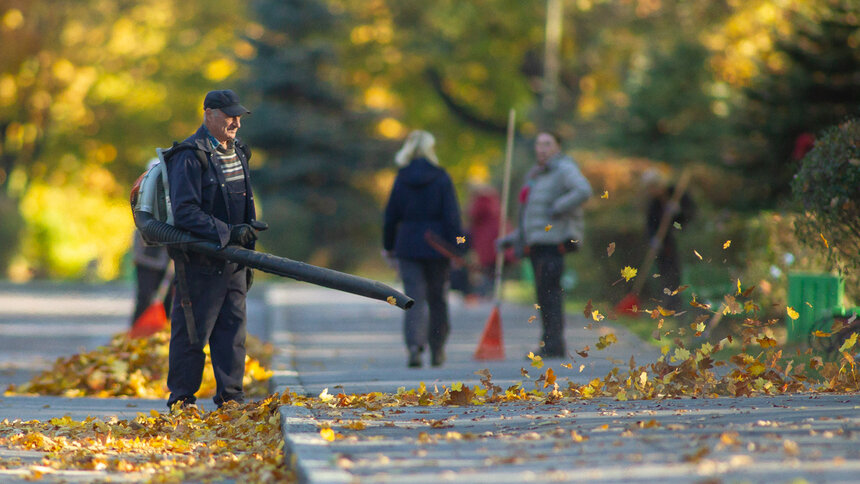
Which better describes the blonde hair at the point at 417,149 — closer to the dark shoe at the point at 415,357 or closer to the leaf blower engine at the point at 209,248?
the dark shoe at the point at 415,357

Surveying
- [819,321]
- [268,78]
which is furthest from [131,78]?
[819,321]

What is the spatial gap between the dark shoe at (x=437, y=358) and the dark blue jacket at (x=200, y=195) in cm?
314

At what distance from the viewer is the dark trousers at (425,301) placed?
33.8 feet

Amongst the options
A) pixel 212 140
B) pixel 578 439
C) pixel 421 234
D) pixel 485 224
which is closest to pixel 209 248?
pixel 212 140

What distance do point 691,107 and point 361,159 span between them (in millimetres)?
11556

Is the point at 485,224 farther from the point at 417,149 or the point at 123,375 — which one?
the point at 123,375

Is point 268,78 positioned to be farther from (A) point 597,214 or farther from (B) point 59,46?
(A) point 597,214

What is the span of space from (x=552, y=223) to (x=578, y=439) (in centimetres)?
493

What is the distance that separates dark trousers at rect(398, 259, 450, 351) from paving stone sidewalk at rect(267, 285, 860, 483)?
1.22m

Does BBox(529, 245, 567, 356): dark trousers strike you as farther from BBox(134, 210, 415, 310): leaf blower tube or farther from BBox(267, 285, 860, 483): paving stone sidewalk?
BBox(134, 210, 415, 310): leaf blower tube

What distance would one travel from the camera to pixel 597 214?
685 inches

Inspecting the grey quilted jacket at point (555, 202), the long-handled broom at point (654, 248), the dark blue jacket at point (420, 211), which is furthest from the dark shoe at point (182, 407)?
the long-handled broom at point (654, 248)

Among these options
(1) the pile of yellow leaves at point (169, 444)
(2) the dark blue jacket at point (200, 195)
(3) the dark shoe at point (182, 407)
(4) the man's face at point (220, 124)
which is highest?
(4) the man's face at point (220, 124)

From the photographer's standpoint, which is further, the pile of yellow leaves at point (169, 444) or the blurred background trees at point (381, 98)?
the blurred background trees at point (381, 98)
